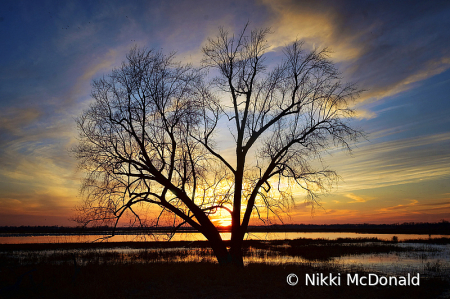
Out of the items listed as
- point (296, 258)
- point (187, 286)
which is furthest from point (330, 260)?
point (187, 286)

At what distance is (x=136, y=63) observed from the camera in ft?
50.4

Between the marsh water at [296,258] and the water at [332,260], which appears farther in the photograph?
the marsh water at [296,258]

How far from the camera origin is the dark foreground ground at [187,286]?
1146 cm

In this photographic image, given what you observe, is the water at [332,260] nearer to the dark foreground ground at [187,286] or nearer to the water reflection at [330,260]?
the water reflection at [330,260]

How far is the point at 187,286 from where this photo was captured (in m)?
12.7

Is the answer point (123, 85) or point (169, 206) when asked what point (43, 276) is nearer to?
point (169, 206)

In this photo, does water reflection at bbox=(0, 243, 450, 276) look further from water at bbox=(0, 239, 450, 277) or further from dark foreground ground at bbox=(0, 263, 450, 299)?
dark foreground ground at bbox=(0, 263, 450, 299)

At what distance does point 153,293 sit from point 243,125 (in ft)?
31.3

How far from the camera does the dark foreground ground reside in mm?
11461

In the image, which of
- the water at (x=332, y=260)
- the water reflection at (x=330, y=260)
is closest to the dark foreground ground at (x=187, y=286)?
the water reflection at (x=330, y=260)

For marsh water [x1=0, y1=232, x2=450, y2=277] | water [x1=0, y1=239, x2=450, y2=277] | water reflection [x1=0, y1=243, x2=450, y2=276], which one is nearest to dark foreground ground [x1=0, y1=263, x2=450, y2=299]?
marsh water [x1=0, y1=232, x2=450, y2=277]

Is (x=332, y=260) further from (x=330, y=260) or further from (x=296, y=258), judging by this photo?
(x=296, y=258)

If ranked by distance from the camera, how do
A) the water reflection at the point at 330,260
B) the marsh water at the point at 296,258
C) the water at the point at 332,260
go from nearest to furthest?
the water at the point at 332,260, the water reflection at the point at 330,260, the marsh water at the point at 296,258

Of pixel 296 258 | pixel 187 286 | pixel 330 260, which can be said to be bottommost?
pixel 296 258
